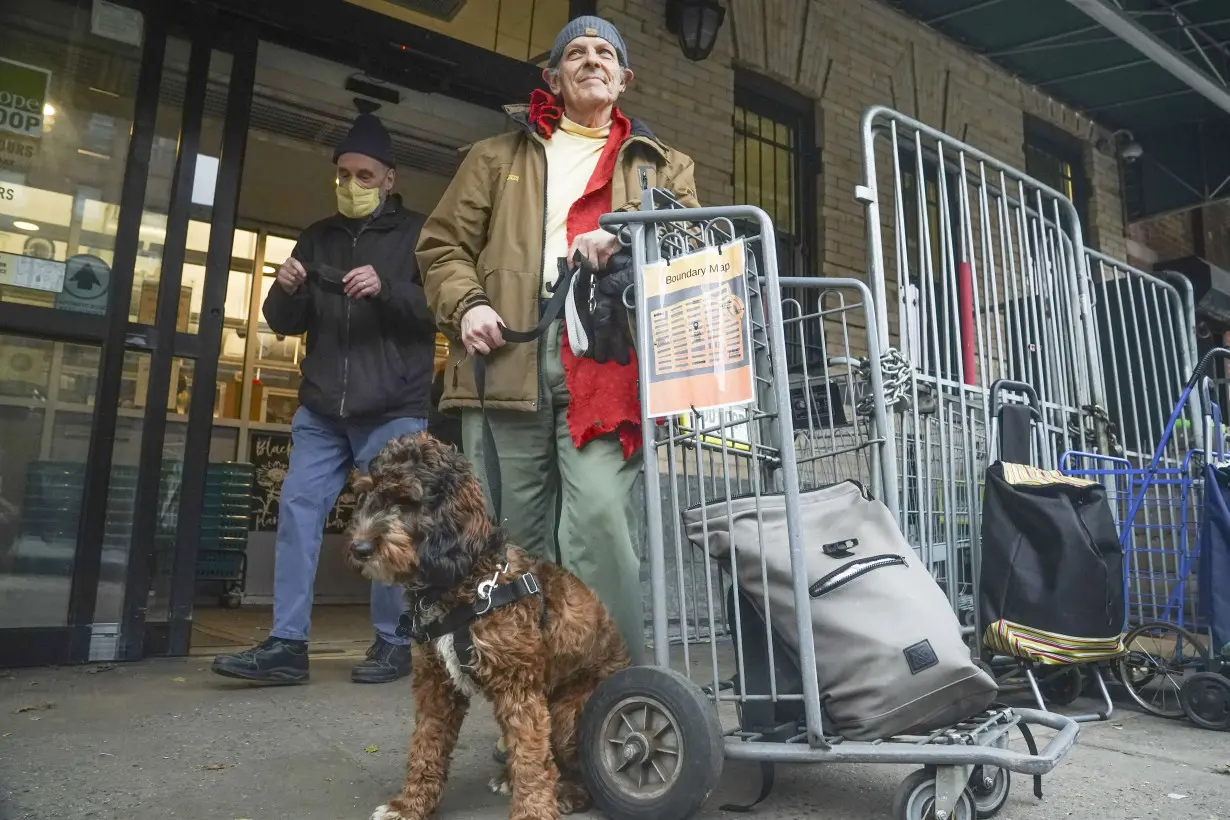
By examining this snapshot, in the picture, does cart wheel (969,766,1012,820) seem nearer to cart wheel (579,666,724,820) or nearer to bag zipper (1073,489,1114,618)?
cart wheel (579,666,724,820)

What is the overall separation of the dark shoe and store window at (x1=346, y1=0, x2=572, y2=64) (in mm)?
3547

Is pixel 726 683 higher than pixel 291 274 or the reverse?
the reverse

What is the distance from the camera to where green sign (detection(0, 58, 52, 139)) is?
406cm

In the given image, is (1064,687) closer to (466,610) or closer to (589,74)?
(466,610)

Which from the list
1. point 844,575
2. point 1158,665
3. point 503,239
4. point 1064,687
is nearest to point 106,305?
point 503,239

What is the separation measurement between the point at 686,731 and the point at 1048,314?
11.6 feet

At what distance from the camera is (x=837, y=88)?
7465 mm

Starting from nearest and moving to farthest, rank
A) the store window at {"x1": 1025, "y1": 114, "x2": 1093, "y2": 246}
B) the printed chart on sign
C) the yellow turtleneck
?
the printed chart on sign → the yellow turtleneck → the store window at {"x1": 1025, "y1": 114, "x2": 1093, "y2": 246}

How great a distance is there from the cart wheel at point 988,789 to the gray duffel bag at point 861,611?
0.75 ft

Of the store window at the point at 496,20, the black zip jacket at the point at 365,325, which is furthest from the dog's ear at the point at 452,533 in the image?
the store window at the point at 496,20

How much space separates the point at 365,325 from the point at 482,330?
5.11 ft

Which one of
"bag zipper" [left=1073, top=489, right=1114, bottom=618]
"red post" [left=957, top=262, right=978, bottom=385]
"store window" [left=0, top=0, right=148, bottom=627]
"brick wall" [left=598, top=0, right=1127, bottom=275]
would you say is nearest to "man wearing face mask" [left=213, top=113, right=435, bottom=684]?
"store window" [left=0, top=0, right=148, bottom=627]

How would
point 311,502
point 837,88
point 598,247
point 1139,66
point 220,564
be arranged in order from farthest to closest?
1. point 1139,66
2. point 837,88
3. point 220,564
4. point 311,502
5. point 598,247

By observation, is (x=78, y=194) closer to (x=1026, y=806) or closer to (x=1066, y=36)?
(x=1026, y=806)
